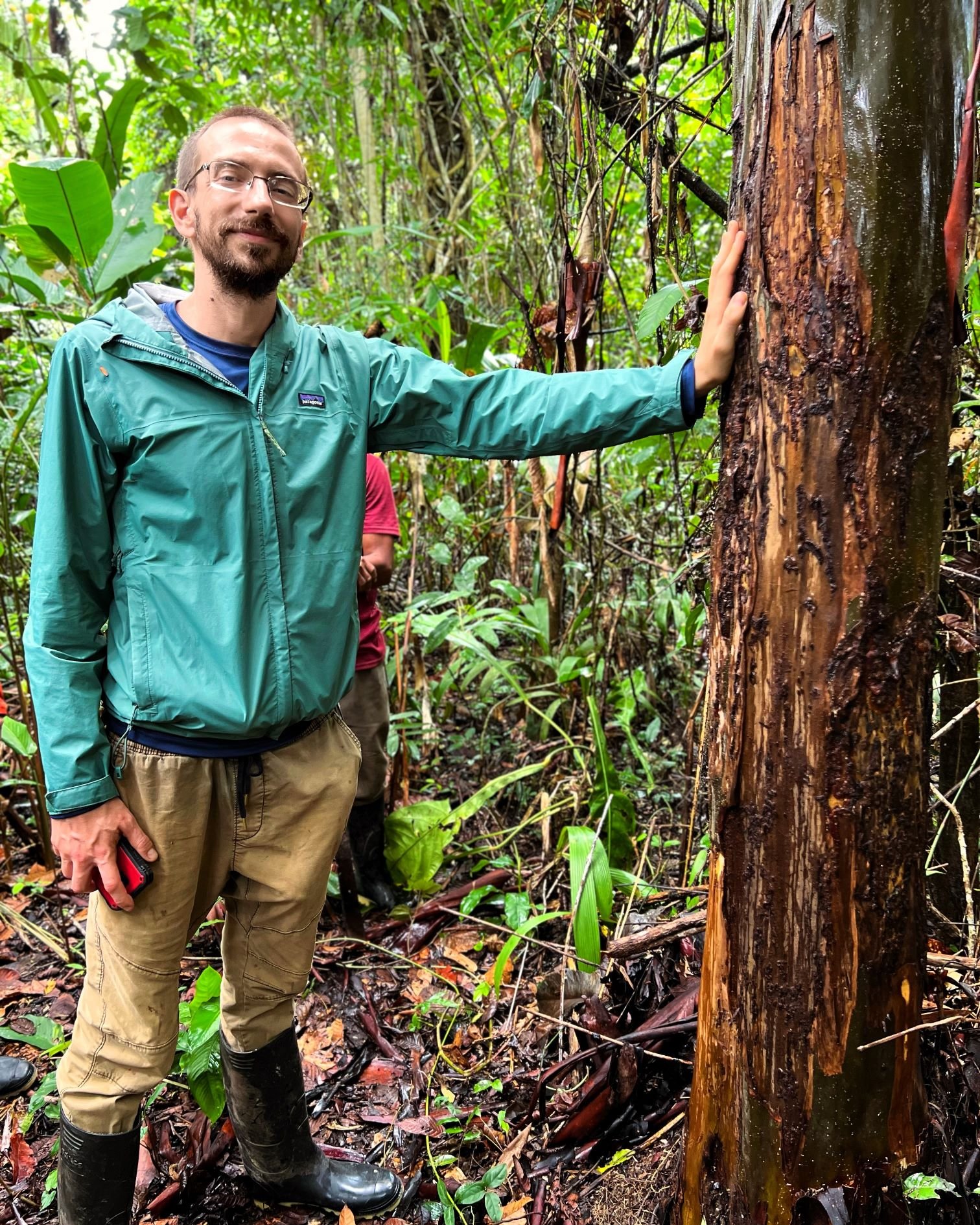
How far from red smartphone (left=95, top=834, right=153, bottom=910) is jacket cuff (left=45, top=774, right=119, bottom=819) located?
10 centimetres

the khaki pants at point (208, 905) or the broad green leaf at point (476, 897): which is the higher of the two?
the khaki pants at point (208, 905)

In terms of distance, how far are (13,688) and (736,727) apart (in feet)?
14.0

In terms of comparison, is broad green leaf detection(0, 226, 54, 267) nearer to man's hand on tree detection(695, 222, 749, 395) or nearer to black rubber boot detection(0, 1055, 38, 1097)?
man's hand on tree detection(695, 222, 749, 395)

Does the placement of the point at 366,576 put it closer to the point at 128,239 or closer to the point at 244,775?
the point at 244,775

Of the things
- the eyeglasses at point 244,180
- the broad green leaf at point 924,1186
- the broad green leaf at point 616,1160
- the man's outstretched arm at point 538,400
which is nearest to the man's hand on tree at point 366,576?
the man's outstretched arm at point 538,400

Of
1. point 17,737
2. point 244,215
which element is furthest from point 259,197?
point 17,737

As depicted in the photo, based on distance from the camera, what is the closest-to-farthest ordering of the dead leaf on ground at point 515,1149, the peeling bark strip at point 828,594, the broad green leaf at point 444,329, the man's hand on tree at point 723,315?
1. the peeling bark strip at point 828,594
2. the man's hand on tree at point 723,315
3. the dead leaf on ground at point 515,1149
4. the broad green leaf at point 444,329

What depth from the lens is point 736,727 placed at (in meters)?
1.47

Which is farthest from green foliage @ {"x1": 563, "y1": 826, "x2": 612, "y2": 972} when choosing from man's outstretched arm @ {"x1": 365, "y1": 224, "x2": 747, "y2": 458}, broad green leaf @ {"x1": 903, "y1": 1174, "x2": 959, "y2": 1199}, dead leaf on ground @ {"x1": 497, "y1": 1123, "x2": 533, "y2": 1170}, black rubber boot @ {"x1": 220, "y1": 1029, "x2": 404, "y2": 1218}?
man's outstretched arm @ {"x1": 365, "y1": 224, "x2": 747, "y2": 458}

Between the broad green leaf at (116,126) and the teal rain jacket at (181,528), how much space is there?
2.32 metres

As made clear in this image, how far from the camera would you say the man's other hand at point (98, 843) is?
1681mm

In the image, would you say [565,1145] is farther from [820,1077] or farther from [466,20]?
[466,20]

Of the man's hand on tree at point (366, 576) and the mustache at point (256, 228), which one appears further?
the man's hand on tree at point (366, 576)

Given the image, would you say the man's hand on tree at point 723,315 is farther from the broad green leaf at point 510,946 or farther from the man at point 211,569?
the broad green leaf at point 510,946
